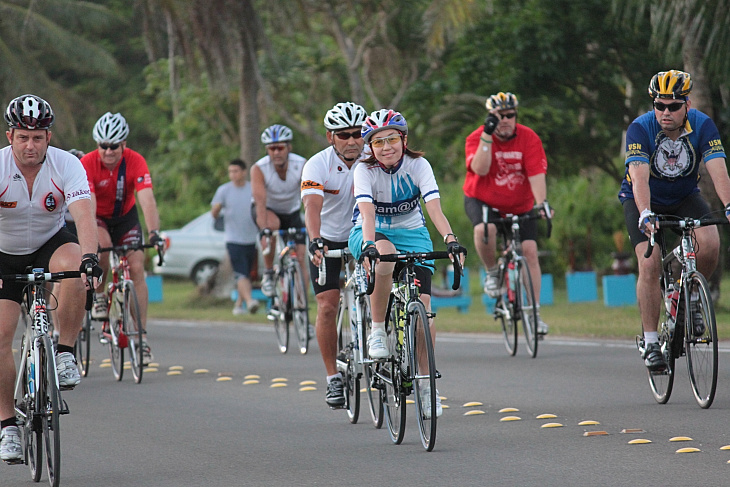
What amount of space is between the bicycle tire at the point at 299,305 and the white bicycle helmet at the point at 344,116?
14.6 ft

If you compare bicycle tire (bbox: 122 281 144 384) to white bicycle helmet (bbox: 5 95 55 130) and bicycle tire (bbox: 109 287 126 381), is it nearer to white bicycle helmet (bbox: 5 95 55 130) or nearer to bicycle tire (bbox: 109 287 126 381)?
bicycle tire (bbox: 109 287 126 381)

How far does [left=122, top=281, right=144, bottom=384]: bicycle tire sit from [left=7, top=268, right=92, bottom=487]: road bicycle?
3865 mm

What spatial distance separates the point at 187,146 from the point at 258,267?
16096 millimetres

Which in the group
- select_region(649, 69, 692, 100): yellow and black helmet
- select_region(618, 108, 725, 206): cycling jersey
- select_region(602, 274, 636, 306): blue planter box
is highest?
select_region(649, 69, 692, 100): yellow and black helmet

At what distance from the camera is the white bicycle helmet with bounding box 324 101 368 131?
27.3 feet

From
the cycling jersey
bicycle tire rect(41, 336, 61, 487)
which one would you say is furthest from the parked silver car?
bicycle tire rect(41, 336, 61, 487)

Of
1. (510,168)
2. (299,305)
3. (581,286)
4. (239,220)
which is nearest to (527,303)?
(510,168)

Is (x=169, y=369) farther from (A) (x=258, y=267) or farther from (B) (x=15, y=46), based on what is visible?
(B) (x=15, y=46)

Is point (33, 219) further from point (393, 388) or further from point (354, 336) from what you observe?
point (393, 388)

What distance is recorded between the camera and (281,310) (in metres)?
13.0

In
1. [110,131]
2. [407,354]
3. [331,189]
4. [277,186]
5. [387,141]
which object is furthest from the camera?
[277,186]

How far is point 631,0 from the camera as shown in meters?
14.5

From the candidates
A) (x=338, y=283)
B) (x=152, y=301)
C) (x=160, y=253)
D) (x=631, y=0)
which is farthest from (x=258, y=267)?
(x=338, y=283)

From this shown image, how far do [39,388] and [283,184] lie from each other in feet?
22.2
